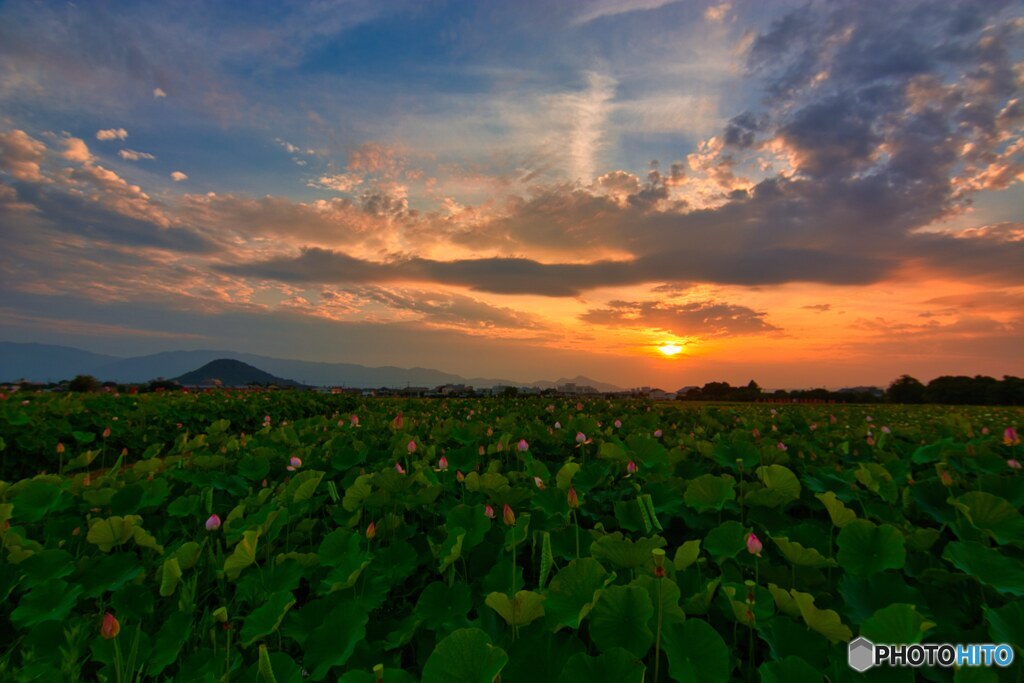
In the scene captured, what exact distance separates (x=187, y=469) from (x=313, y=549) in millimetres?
1786

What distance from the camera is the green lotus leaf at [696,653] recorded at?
52.4 inches

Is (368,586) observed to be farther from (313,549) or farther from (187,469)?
(187,469)

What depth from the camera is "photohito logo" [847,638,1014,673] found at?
140 cm

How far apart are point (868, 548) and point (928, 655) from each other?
0.35 metres

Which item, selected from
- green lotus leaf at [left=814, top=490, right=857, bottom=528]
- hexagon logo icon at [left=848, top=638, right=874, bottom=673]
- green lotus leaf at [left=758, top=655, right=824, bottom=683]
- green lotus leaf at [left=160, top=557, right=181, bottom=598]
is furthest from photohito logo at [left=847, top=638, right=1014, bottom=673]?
green lotus leaf at [left=160, top=557, right=181, bottom=598]

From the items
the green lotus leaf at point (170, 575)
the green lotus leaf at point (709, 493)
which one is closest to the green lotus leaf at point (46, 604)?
the green lotus leaf at point (170, 575)

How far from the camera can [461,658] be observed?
1.21 meters

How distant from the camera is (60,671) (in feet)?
5.42

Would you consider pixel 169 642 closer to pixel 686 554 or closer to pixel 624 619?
pixel 624 619

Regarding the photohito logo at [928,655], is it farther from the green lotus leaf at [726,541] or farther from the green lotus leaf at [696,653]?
the green lotus leaf at [726,541]

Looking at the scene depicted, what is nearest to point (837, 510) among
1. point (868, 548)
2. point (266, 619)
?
point (868, 548)

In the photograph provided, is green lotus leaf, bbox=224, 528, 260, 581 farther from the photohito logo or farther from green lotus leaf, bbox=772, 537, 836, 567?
the photohito logo

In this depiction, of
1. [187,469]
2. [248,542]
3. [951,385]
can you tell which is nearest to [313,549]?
[248,542]

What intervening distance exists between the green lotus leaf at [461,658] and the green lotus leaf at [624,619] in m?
0.33
